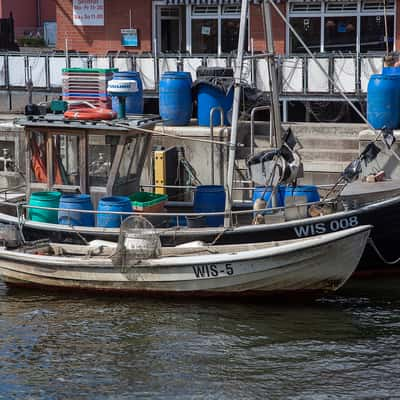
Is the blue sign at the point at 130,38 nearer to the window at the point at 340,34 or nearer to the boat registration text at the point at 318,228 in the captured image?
the window at the point at 340,34

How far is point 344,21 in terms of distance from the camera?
941 inches

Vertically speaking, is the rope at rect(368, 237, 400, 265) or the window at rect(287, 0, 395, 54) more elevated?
the window at rect(287, 0, 395, 54)

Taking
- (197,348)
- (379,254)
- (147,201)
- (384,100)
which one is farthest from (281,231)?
(384,100)

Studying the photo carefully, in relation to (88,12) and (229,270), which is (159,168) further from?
(88,12)

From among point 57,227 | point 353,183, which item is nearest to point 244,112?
point 353,183

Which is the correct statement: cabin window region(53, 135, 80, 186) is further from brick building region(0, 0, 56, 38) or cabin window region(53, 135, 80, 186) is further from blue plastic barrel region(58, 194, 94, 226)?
brick building region(0, 0, 56, 38)

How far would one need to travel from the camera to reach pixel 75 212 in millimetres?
14672

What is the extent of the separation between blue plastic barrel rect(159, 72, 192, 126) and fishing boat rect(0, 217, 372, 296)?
5033 mm

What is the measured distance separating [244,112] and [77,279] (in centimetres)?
563

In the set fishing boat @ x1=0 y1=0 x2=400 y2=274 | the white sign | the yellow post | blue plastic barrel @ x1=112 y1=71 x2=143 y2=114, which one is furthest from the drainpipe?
fishing boat @ x1=0 y1=0 x2=400 y2=274

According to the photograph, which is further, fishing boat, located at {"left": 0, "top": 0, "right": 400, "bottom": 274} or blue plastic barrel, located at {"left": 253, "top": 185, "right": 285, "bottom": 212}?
blue plastic barrel, located at {"left": 253, "top": 185, "right": 285, "bottom": 212}

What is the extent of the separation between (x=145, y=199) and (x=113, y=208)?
0.90 meters

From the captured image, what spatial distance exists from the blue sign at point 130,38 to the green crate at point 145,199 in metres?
11.3

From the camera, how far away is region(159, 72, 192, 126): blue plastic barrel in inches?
738
